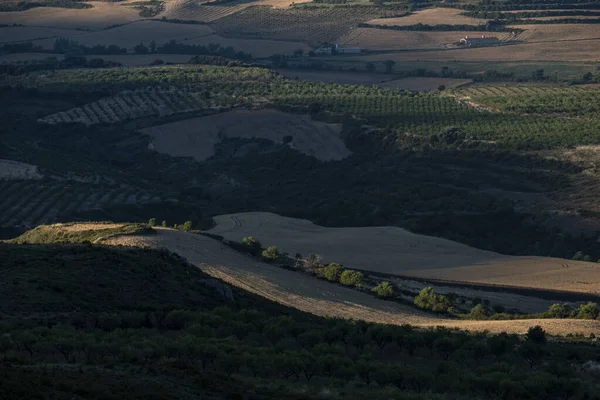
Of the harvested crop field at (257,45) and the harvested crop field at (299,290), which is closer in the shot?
the harvested crop field at (299,290)

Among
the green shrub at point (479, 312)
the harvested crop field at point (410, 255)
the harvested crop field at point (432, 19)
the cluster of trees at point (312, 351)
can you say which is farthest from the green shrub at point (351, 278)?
the harvested crop field at point (432, 19)

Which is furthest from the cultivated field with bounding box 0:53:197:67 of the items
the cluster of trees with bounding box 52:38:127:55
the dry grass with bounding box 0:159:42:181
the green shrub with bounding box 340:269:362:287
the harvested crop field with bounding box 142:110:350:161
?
the green shrub with bounding box 340:269:362:287

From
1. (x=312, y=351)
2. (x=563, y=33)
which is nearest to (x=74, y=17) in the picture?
(x=563, y=33)

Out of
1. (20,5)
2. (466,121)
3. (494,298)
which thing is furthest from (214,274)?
(20,5)

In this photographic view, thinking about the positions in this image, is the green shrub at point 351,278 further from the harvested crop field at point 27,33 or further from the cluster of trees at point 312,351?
the harvested crop field at point 27,33

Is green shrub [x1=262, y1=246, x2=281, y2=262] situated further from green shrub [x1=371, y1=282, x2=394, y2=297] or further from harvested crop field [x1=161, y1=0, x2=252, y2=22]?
harvested crop field [x1=161, y1=0, x2=252, y2=22]

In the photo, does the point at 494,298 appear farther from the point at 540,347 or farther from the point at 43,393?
the point at 43,393
